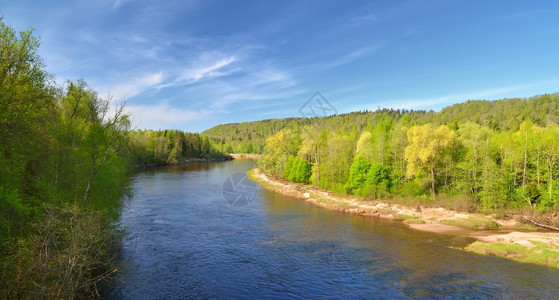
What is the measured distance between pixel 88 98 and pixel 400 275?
1151 inches

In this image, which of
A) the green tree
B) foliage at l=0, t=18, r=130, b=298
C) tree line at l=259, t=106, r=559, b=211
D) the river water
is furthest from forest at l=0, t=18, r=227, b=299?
tree line at l=259, t=106, r=559, b=211

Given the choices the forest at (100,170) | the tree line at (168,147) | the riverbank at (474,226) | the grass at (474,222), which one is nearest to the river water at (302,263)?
the riverbank at (474,226)

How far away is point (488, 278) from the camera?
71.7ft

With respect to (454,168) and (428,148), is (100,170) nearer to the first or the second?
(428,148)

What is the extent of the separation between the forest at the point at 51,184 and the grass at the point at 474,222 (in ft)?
123

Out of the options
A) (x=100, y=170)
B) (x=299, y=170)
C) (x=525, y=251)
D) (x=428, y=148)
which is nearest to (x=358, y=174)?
(x=428, y=148)

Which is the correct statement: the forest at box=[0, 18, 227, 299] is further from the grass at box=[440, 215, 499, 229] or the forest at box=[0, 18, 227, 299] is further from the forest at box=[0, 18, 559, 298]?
the grass at box=[440, 215, 499, 229]

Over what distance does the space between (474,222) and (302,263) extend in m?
25.4

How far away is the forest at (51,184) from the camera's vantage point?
32.5ft

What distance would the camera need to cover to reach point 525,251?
26.2 m

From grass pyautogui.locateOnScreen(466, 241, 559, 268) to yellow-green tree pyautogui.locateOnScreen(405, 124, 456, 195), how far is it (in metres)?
17.5

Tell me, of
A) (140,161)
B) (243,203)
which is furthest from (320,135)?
(140,161)

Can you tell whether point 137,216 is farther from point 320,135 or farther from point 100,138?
point 320,135

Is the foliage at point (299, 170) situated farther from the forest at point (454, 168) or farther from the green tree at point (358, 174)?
the green tree at point (358, 174)
